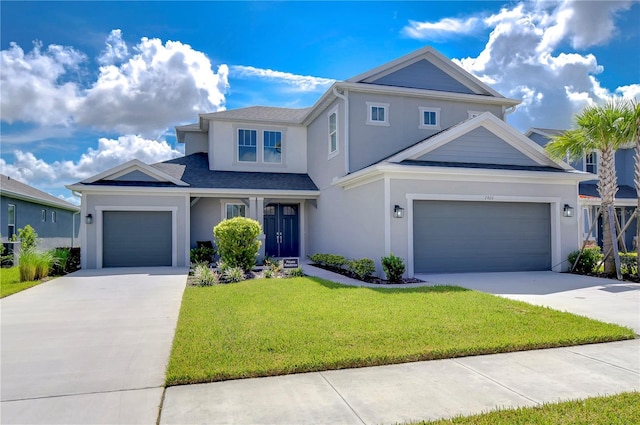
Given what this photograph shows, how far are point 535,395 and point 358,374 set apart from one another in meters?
1.68

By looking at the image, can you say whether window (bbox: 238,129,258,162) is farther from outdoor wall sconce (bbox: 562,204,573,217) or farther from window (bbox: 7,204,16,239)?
outdoor wall sconce (bbox: 562,204,573,217)

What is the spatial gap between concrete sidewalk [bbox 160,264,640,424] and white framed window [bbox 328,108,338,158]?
10679mm

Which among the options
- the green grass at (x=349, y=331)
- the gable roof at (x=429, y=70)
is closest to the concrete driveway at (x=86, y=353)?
the green grass at (x=349, y=331)

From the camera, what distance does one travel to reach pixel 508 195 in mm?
12281

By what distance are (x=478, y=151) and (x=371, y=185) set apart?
3568 millimetres

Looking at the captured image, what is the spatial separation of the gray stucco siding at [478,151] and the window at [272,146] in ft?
26.2

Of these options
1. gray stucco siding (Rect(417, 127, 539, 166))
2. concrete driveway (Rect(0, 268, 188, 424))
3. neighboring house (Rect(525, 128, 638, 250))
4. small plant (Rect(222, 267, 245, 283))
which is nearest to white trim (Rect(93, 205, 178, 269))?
small plant (Rect(222, 267, 245, 283))

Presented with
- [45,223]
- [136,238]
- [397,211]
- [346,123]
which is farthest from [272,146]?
[45,223]

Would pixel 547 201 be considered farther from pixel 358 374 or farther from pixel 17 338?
pixel 17 338

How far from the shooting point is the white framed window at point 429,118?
578 inches

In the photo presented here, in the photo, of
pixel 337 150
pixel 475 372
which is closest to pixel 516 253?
pixel 337 150

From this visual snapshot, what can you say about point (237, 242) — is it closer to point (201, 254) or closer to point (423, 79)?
point (201, 254)

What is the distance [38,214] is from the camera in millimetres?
21922

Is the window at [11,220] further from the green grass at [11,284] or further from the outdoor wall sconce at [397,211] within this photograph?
the outdoor wall sconce at [397,211]
